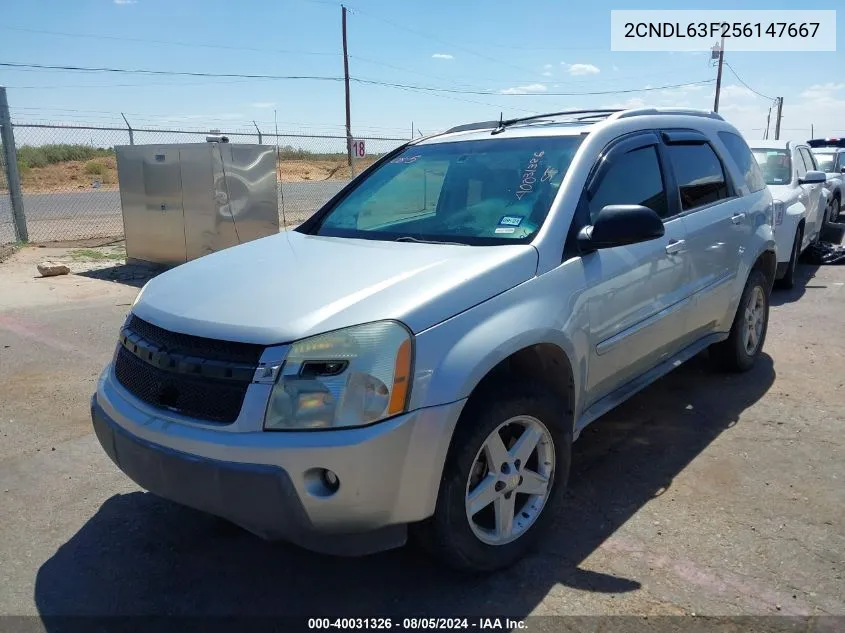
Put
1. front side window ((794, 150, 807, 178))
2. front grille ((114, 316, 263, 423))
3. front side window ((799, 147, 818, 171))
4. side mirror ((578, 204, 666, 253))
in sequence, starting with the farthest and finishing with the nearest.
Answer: front side window ((799, 147, 818, 171))
front side window ((794, 150, 807, 178))
side mirror ((578, 204, 666, 253))
front grille ((114, 316, 263, 423))

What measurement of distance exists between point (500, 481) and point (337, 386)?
0.85 m

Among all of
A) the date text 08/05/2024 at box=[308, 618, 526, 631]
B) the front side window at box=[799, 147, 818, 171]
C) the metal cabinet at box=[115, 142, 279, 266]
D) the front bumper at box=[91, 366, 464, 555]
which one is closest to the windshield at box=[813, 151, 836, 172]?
the front side window at box=[799, 147, 818, 171]

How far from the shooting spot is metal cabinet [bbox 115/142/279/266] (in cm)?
984

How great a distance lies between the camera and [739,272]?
483cm

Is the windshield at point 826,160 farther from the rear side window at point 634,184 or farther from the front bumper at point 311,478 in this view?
the front bumper at point 311,478

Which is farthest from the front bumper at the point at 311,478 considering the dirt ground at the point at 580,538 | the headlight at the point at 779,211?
the headlight at the point at 779,211

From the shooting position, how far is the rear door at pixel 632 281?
3354 millimetres

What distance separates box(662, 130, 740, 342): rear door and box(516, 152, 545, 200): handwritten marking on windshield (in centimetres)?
103

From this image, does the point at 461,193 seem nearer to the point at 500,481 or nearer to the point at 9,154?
the point at 500,481

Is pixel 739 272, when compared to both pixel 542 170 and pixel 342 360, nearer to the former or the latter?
pixel 542 170

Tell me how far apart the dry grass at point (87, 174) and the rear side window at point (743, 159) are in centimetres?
2564

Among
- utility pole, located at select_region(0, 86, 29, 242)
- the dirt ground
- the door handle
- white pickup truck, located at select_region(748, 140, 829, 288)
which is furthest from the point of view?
utility pole, located at select_region(0, 86, 29, 242)

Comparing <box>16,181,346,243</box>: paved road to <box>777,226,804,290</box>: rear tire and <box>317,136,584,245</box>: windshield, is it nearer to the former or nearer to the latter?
<box>777,226,804,290</box>: rear tire

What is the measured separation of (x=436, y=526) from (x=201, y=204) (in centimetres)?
826
